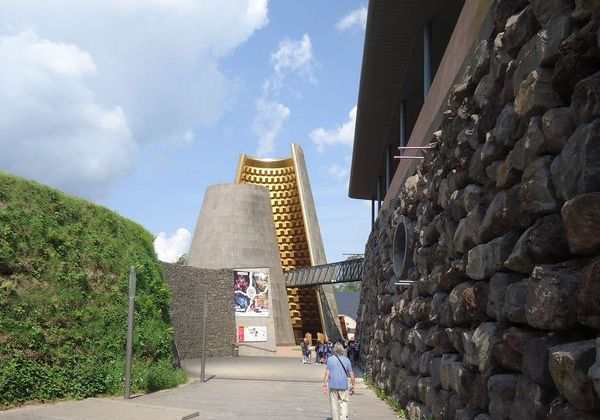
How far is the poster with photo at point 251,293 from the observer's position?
35000mm

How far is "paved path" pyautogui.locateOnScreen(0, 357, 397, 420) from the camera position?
9727 mm

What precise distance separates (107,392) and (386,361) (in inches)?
248

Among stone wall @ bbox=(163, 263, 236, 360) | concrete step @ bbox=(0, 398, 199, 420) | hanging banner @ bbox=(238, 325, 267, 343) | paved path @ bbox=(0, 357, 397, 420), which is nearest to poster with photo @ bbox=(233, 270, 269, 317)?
stone wall @ bbox=(163, 263, 236, 360)

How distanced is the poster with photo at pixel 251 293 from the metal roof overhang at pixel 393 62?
1237 centimetres

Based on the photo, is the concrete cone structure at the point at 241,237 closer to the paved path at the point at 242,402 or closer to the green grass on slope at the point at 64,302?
the paved path at the point at 242,402

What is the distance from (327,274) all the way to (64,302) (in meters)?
30.6

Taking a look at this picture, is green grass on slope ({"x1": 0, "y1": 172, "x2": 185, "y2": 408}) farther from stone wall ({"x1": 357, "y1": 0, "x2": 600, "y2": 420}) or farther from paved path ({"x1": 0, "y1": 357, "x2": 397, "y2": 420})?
stone wall ({"x1": 357, "y1": 0, "x2": 600, "y2": 420})

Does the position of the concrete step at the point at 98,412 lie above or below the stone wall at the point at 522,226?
below

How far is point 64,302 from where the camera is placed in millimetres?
12039

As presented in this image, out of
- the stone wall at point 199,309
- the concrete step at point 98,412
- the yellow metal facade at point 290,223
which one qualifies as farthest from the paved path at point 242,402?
the yellow metal facade at point 290,223

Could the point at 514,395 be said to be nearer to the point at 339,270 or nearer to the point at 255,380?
the point at 255,380

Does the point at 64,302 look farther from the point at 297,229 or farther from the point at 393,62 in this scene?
the point at 297,229

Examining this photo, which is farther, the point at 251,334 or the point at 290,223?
the point at 290,223

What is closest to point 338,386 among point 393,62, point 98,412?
point 98,412
